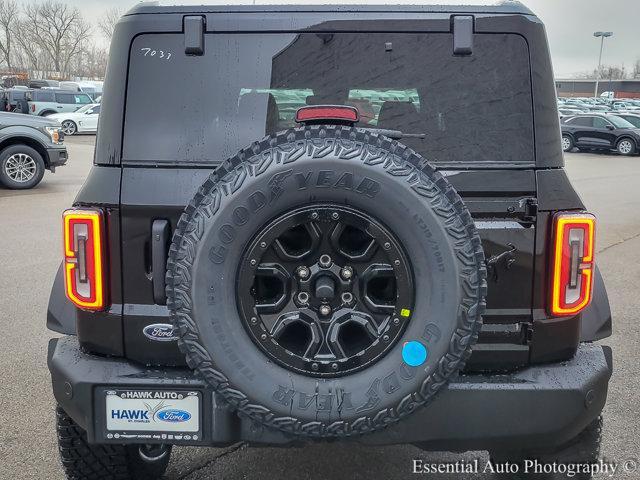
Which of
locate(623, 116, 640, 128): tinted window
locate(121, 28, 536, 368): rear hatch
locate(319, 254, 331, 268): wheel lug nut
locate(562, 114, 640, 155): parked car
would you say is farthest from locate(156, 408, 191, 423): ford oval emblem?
locate(623, 116, 640, 128): tinted window

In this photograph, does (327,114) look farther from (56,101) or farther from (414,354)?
(56,101)

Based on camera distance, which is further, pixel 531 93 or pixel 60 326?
pixel 60 326

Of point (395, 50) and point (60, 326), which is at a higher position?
point (395, 50)

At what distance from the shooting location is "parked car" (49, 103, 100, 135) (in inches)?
1126

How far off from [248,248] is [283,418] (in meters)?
0.51

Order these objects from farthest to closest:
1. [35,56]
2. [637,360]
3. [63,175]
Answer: [35,56] → [63,175] → [637,360]

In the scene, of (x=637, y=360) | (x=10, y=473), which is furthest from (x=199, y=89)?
(x=637, y=360)

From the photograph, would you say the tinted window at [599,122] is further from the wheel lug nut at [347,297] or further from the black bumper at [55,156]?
the wheel lug nut at [347,297]

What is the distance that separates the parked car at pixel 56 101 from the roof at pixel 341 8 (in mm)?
30719

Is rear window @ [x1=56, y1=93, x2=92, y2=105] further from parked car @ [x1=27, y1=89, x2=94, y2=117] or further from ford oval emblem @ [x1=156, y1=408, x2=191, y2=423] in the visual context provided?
ford oval emblem @ [x1=156, y1=408, x2=191, y2=423]

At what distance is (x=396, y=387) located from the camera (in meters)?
2.00

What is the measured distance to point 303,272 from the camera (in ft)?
6.73

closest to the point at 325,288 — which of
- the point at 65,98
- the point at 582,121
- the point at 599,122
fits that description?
the point at 599,122

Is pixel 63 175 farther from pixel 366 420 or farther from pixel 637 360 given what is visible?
pixel 366 420
